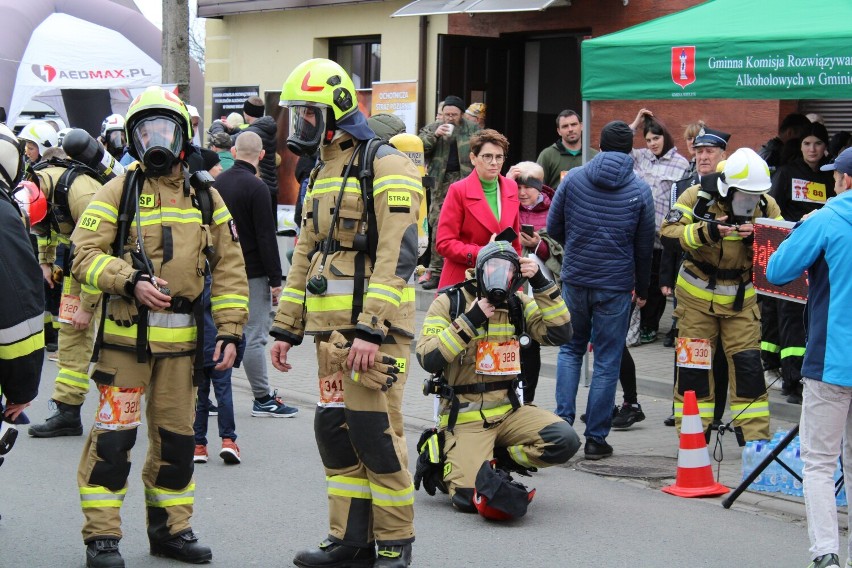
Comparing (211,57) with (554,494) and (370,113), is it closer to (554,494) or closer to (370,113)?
(370,113)

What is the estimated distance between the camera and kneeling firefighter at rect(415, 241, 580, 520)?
6.46 meters

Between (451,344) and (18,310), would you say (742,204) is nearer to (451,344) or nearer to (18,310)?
(451,344)

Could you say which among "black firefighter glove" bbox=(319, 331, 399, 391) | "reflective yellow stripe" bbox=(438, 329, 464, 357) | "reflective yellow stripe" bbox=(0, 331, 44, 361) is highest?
"reflective yellow stripe" bbox=(0, 331, 44, 361)

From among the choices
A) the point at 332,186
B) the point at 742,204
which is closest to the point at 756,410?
the point at 742,204

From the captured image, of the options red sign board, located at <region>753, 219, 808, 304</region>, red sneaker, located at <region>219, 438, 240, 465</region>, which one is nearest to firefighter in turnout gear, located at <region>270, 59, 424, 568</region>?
red sneaker, located at <region>219, 438, 240, 465</region>

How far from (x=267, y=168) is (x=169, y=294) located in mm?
7353

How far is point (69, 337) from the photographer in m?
8.62

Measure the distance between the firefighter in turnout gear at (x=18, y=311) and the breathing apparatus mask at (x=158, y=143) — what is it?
2.71 feet

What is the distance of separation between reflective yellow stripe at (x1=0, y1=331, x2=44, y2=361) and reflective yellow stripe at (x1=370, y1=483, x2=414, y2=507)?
5.16 ft

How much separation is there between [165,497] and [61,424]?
3194mm

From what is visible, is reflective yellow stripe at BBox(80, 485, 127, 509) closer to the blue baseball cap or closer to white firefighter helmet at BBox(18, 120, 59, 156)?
the blue baseball cap

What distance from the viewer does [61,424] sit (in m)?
8.52

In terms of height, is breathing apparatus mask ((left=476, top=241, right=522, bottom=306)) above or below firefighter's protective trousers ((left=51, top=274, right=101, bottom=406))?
above

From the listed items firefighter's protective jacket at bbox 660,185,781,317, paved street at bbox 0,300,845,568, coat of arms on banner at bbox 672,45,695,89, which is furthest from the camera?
coat of arms on banner at bbox 672,45,695,89
